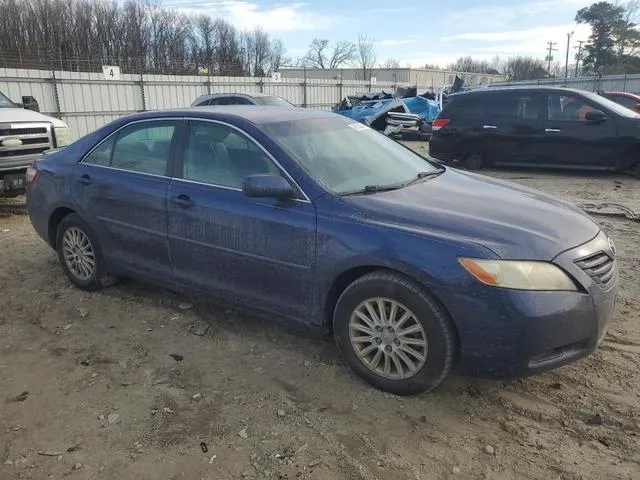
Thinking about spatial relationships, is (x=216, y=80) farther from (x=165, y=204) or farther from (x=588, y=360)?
(x=588, y=360)

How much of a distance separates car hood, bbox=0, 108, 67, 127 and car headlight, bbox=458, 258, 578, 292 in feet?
24.8

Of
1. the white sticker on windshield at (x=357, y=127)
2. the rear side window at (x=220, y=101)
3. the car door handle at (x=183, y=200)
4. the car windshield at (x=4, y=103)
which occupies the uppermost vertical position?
the car windshield at (x=4, y=103)

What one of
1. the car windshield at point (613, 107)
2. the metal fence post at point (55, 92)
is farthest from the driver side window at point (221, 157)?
the metal fence post at point (55, 92)

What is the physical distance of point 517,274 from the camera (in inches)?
109

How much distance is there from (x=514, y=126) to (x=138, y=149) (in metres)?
8.24

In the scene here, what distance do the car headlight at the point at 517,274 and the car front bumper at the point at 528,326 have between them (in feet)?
0.12

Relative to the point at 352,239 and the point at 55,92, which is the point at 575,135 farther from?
the point at 55,92

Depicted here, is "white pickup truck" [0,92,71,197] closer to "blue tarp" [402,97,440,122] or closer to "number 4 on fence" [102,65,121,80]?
"number 4 on fence" [102,65,121,80]

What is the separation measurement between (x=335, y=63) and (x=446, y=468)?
291ft

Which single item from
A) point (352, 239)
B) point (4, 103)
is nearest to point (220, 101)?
point (4, 103)

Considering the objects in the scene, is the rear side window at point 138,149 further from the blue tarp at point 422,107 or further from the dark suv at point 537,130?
the blue tarp at point 422,107

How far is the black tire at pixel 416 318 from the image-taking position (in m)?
2.92

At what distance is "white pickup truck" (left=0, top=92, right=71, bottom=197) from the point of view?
25.2 feet

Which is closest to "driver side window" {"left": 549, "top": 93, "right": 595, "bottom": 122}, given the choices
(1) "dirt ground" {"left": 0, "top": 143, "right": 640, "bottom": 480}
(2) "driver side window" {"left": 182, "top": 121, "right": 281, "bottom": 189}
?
(1) "dirt ground" {"left": 0, "top": 143, "right": 640, "bottom": 480}
